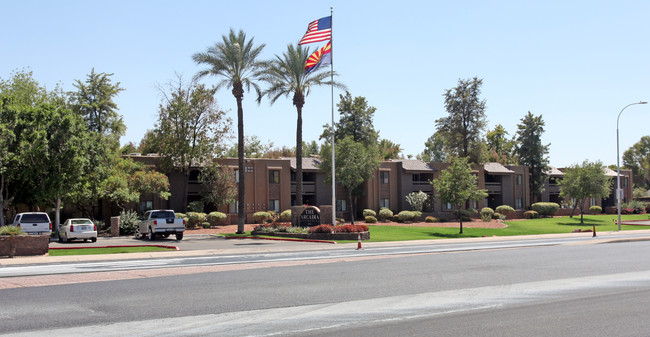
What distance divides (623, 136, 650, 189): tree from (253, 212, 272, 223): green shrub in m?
104

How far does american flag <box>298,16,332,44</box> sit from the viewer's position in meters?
32.4

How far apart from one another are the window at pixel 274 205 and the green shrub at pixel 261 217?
335 cm

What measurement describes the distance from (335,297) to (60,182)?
29.3 m

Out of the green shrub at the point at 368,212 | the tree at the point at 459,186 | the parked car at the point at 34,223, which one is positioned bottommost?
the green shrub at the point at 368,212

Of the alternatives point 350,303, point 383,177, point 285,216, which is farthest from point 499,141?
point 350,303

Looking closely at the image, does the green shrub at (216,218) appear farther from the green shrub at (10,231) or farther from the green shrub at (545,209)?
the green shrub at (545,209)

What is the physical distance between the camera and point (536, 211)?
65.5 m

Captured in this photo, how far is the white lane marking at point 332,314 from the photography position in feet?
29.6

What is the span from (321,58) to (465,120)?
42280 millimetres

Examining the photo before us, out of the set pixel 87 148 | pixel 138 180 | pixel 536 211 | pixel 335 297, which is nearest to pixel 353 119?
pixel 536 211

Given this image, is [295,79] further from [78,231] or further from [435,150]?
[435,150]

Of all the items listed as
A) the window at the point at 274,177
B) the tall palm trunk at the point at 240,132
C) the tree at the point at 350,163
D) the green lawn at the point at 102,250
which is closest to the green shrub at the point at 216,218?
the tall palm trunk at the point at 240,132

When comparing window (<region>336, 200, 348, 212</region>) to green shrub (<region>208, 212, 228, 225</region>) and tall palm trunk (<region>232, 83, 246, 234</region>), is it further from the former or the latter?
tall palm trunk (<region>232, 83, 246, 234</region>)

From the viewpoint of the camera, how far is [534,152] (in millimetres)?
72625
